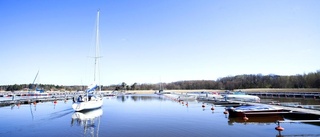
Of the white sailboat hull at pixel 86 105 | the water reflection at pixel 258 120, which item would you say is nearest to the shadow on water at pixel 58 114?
the white sailboat hull at pixel 86 105

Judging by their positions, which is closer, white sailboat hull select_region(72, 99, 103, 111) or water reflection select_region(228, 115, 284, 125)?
water reflection select_region(228, 115, 284, 125)

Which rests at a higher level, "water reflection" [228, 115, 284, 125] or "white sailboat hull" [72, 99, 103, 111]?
"white sailboat hull" [72, 99, 103, 111]

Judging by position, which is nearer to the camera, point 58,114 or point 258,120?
point 258,120

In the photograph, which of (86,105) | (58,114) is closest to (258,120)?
(86,105)

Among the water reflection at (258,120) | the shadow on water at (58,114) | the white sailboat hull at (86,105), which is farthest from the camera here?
the white sailboat hull at (86,105)

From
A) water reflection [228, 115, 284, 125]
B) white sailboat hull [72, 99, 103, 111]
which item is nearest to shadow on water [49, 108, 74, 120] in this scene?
white sailboat hull [72, 99, 103, 111]

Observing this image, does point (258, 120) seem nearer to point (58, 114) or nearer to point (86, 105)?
point (86, 105)

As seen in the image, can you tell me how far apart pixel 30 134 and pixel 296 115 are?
960 inches

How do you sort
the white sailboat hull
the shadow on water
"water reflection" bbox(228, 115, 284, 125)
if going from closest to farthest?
"water reflection" bbox(228, 115, 284, 125)
the shadow on water
the white sailboat hull

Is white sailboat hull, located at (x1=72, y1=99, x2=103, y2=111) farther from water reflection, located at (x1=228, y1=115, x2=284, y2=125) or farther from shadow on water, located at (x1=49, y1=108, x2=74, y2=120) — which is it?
water reflection, located at (x1=228, y1=115, x2=284, y2=125)

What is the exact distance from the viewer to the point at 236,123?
21922mm

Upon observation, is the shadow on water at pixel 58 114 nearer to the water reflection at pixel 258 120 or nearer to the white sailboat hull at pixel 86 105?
the white sailboat hull at pixel 86 105

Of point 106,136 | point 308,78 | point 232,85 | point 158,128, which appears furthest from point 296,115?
point 232,85

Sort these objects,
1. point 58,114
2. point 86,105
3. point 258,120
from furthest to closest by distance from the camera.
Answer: point 86,105 → point 58,114 → point 258,120
